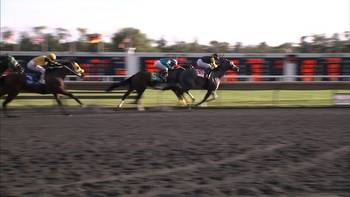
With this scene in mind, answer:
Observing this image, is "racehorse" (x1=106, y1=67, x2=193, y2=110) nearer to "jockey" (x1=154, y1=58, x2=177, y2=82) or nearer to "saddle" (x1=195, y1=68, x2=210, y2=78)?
"jockey" (x1=154, y1=58, x2=177, y2=82)

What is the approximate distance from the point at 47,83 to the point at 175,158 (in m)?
8.44

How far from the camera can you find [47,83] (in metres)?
15.2

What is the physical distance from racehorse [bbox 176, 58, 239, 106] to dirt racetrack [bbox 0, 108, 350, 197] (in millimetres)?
5124

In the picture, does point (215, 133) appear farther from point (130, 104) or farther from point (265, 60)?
point (265, 60)

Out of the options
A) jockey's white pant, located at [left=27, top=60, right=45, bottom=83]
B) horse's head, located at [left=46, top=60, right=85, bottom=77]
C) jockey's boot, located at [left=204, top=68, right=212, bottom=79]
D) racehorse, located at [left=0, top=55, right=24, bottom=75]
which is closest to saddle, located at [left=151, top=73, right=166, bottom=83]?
jockey's boot, located at [left=204, top=68, right=212, bottom=79]

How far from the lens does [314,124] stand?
483 inches

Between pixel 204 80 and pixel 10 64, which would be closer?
pixel 10 64

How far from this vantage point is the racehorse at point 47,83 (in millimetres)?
14828

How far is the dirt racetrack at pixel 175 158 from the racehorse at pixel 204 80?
5124 millimetres

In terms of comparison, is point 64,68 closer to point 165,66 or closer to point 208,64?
point 165,66

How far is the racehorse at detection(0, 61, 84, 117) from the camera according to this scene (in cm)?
1483

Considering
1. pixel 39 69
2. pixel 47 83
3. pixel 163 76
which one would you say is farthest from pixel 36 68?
pixel 163 76

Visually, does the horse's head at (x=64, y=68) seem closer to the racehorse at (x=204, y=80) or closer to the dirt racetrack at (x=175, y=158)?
the dirt racetrack at (x=175, y=158)

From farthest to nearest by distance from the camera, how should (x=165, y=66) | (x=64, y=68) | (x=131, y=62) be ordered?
(x=131, y=62)
(x=165, y=66)
(x=64, y=68)
